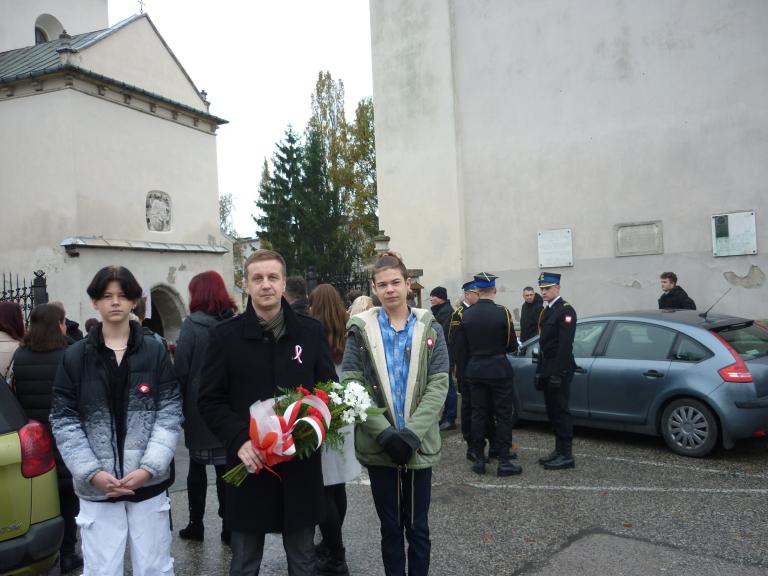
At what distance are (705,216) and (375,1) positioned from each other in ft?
30.8

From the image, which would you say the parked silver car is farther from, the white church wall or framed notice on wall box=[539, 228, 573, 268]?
the white church wall

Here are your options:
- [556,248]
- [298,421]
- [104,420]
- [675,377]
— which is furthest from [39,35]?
[298,421]

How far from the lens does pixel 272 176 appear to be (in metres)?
40.8

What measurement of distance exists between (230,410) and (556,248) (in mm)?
12364

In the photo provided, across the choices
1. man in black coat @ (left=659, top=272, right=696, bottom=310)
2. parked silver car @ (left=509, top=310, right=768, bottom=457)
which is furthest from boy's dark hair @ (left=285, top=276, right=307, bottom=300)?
man in black coat @ (left=659, top=272, right=696, bottom=310)

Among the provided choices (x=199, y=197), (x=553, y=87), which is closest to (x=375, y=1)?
(x=553, y=87)

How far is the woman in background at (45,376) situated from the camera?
175 inches

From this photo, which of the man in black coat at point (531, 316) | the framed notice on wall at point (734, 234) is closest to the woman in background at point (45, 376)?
the man in black coat at point (531, 316)

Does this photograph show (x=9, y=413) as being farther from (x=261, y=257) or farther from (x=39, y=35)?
(x=39, y=35)

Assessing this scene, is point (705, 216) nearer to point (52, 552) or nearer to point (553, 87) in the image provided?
point (553, 87)

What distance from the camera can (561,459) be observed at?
6539 millimetres

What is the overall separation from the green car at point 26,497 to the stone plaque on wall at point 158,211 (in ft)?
55.4

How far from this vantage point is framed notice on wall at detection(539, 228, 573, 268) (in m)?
14.3

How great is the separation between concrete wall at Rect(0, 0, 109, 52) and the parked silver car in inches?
872
